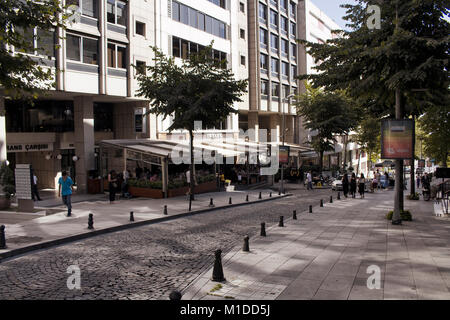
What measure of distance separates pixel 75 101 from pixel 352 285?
2238cm

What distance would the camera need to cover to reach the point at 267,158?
3675 centimetres

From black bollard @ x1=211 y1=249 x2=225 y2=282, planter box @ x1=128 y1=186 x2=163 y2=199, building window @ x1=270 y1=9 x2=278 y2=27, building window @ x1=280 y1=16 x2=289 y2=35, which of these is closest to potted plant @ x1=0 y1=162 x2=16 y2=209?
planter box @ x1=128 y1=186 x2=163 y2=199

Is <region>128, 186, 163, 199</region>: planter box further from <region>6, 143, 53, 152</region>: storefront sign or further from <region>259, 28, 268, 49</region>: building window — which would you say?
<region>259, 28, 268, 49</region>: building window

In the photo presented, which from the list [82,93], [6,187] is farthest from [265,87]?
[6,187]

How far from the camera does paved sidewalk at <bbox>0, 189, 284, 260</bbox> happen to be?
1125 centimetres

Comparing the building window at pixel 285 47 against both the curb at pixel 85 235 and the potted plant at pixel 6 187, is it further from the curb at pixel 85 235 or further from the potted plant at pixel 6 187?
the potted plant at pixel 6 187

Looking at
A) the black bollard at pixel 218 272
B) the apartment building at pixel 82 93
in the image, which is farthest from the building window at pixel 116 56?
the black bollard at pixel 218 272

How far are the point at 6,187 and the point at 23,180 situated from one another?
69.5 inches

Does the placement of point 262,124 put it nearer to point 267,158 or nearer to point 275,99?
point 275,99

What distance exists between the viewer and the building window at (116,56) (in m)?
26.2

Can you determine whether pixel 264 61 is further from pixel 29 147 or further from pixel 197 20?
pixel 29 147

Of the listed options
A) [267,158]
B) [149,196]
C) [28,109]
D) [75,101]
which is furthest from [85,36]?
[267,158]

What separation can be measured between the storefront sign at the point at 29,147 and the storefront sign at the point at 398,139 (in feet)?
68.0

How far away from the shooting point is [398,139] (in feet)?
43.2
